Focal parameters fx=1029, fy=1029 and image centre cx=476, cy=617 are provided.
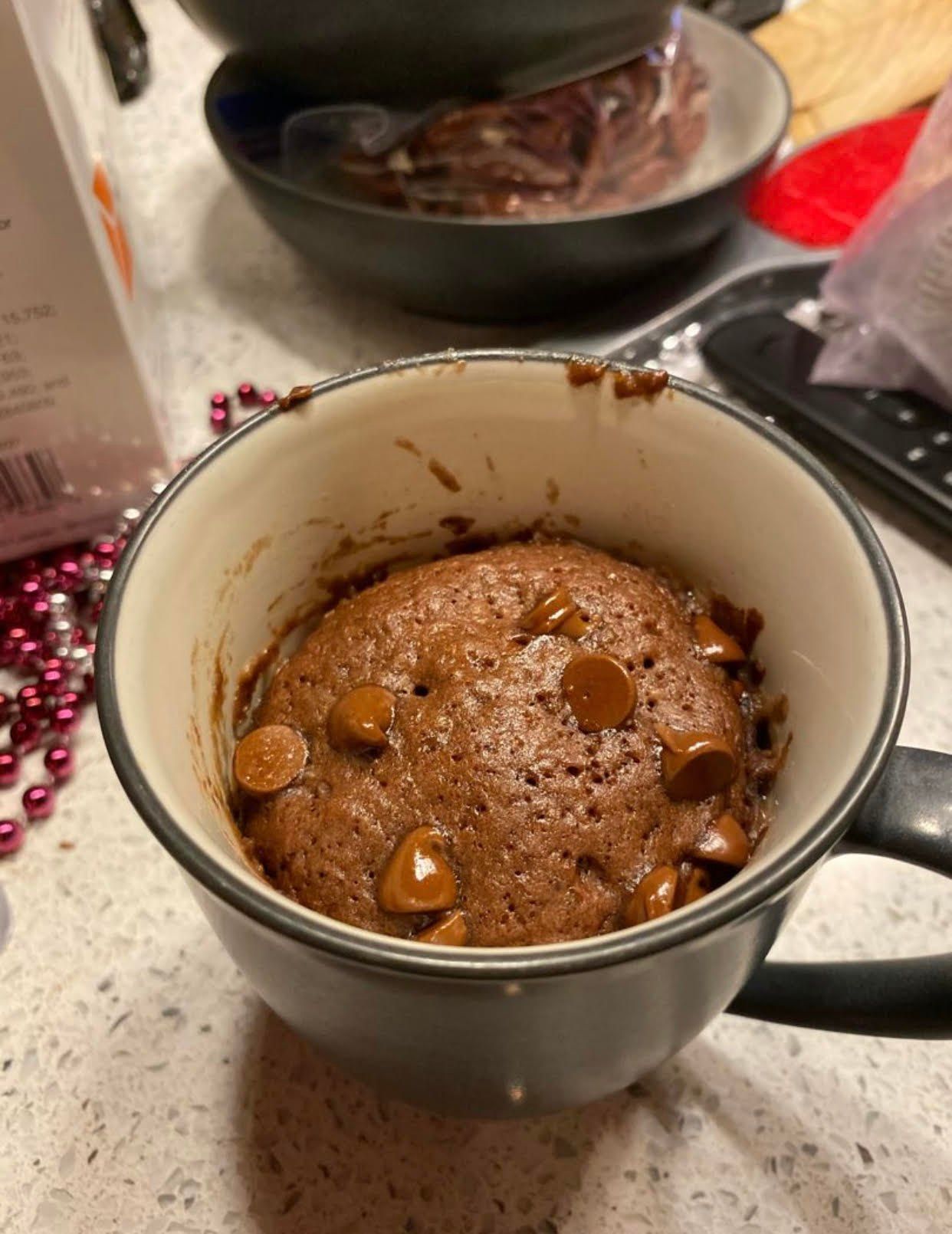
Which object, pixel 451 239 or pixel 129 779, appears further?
pixel 451 239

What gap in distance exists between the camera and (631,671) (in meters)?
0.50

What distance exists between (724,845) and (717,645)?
0.11 m

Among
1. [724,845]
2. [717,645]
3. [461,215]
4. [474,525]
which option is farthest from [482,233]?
[724,845]

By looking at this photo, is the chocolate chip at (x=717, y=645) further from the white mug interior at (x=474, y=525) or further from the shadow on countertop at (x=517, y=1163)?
the shadow on countertop at (x=517, y=1163)

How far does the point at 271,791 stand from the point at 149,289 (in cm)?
60

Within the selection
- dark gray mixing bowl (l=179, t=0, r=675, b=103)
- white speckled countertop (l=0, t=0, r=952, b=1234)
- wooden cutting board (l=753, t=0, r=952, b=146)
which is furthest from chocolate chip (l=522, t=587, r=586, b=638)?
wooden cutting board (l=753, t=0, r=952, b=146)

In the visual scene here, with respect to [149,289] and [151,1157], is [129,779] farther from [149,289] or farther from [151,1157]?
[149,289]

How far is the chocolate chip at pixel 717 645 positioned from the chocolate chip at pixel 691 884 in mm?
114

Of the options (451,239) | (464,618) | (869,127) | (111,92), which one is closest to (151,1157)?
(464,618)

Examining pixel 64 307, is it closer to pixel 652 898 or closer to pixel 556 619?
pixel 556 619

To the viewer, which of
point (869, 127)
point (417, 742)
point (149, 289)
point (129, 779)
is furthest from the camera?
point (869, 127)

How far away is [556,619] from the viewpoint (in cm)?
51

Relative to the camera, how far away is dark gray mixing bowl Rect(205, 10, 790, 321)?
802 millimetres

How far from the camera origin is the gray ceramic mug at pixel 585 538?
34cm
